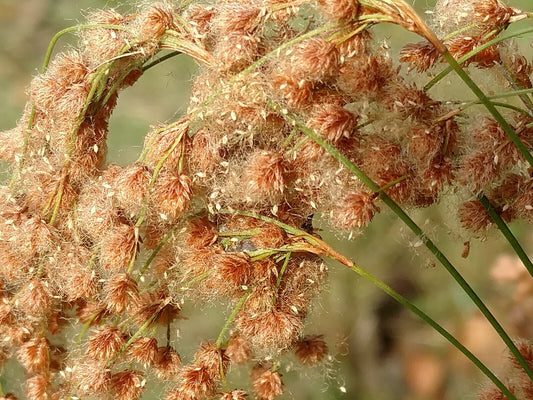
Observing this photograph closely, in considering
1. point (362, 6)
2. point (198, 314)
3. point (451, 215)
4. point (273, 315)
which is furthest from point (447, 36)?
point (198, 314)

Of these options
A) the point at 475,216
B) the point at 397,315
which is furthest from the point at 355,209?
the point at 397,315

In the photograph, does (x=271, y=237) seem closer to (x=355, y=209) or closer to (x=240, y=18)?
(x=355, y=209)

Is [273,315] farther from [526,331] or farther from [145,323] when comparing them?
[526,331]

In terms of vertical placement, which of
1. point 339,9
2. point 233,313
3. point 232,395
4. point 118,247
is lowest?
point 232,395

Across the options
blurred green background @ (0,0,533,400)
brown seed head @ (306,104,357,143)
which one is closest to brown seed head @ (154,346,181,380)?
brown seed head @ (306,104,357,143)

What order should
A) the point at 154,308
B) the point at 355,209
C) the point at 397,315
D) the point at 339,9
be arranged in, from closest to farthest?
1. the point at 339,9
2. the point at 355,209
3. the point at 154,308
4. the point at 397,315

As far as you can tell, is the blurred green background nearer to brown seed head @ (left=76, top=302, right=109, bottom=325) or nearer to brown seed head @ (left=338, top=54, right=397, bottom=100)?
brown seed head @ (left=76, top=302, right=109, bottom=325)

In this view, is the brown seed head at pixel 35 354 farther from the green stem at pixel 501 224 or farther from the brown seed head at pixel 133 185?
the green stem at pixel 501 224

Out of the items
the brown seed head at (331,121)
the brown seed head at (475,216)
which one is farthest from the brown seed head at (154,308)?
the brown seed head at (475,216)
